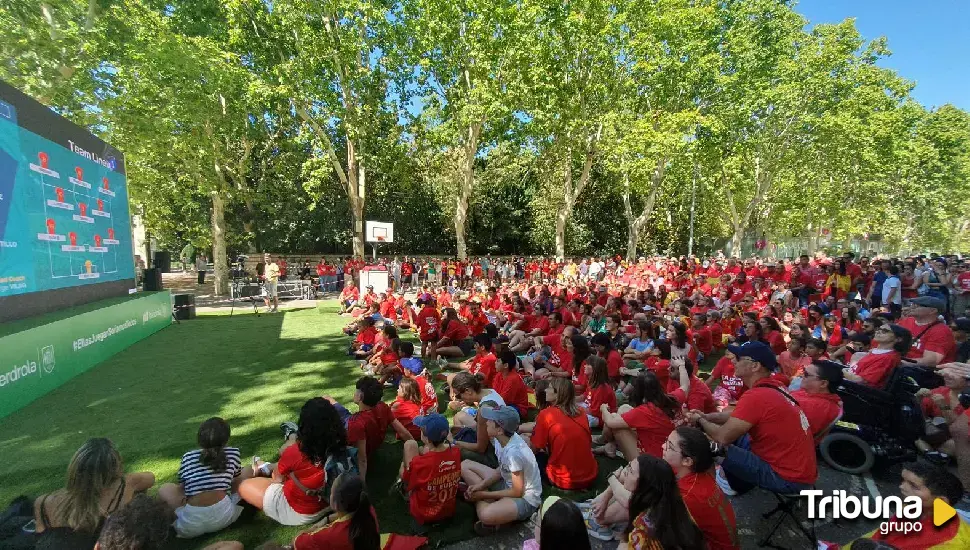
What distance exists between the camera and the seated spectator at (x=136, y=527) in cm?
223

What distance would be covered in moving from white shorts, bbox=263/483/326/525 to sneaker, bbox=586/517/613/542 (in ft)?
7.24

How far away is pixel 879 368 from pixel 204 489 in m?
6.92

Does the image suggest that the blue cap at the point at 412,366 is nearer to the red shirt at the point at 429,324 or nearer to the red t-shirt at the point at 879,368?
the red shirt at the point at 429,324

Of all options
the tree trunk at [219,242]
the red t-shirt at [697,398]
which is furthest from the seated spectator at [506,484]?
the tree trunk at [219,242]

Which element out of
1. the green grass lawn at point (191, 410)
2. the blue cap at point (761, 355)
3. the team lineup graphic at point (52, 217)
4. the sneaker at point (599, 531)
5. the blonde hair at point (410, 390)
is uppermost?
the team lineup graphic at point (52, 217)

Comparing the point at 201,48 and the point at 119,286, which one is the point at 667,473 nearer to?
the point at 119,286

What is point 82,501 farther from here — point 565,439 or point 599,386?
point 599,386

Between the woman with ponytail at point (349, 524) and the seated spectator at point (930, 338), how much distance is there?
6902 millimetres

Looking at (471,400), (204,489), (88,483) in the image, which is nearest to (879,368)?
(471,400)

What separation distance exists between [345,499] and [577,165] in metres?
32.0

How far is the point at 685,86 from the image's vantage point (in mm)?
23953

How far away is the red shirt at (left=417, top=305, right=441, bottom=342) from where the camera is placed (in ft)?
32.7

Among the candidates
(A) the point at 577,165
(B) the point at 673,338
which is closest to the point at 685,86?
(A) the point at 577,165

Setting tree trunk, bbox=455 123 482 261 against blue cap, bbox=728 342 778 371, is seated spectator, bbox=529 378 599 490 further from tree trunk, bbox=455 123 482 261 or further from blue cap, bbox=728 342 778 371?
tree trunk, bbox=455 123 482 261
